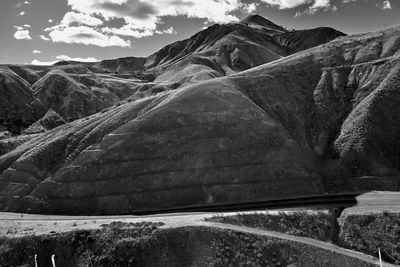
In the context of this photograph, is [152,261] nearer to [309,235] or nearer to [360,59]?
[309,235]

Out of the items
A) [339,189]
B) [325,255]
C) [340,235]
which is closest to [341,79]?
[339,189]

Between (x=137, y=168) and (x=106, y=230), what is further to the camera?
(x=137, y=168)

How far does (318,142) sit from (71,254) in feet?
159

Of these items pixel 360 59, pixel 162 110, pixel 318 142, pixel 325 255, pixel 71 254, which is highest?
pixel 360 59

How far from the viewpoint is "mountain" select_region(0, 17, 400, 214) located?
66.7 m

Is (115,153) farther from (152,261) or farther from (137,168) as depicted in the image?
(152,261)

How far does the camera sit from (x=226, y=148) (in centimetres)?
7294

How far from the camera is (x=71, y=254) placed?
4716cm

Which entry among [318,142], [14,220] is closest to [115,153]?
[14,220]

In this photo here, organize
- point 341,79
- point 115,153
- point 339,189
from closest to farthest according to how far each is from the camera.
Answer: point 339,189, point 115,153, point 341,79

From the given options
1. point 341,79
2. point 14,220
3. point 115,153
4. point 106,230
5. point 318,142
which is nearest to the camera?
point 106,230

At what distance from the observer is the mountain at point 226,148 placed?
66688 millimetres

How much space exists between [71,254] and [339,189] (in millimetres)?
42122

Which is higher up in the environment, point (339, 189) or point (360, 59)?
point (360, 59)
